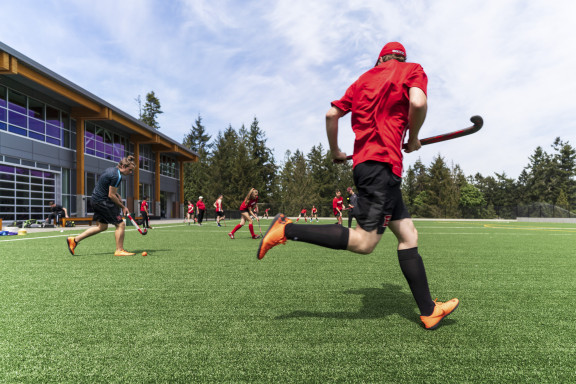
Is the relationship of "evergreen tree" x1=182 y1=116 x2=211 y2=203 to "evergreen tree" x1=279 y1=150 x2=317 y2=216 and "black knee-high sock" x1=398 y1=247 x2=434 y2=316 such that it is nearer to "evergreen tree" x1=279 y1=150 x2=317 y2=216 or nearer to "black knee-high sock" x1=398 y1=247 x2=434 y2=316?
"evergreen tree" x1=279 y1=150 x2=317 y2=216

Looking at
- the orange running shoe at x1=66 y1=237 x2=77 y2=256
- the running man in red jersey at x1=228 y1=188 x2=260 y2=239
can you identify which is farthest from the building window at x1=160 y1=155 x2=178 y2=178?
the orange running shoe at x1=66 y1=237 x2=77 y2=256

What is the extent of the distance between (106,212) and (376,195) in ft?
18.8

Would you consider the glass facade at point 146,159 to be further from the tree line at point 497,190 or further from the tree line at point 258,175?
the tree line at point 497,190

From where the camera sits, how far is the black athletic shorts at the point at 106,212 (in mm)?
6801

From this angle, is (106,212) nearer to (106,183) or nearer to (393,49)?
(106,183)

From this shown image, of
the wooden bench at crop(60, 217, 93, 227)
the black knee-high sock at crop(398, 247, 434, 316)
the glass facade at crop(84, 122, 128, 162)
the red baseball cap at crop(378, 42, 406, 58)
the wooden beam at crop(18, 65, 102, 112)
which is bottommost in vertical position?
the black knee-high sock at crop(398, 247, 434, 316)

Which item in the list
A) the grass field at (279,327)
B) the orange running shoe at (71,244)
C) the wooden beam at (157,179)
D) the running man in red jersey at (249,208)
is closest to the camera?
the grass field at (279,327)

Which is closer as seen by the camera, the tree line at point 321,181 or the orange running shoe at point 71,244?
the orange running shoe at point 71,244

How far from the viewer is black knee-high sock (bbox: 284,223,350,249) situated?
272cm

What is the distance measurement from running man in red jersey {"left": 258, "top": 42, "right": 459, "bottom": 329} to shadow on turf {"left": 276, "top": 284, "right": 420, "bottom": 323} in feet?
1.28

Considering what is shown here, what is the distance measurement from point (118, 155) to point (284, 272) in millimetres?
29505

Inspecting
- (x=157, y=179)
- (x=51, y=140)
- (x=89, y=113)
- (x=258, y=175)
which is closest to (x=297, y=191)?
(x=258, y=175)

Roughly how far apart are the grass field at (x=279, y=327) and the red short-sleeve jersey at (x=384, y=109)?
1.26m

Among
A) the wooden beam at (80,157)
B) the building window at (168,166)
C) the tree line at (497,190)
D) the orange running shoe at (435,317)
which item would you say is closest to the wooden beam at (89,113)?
the wooden beam at (80,157)
